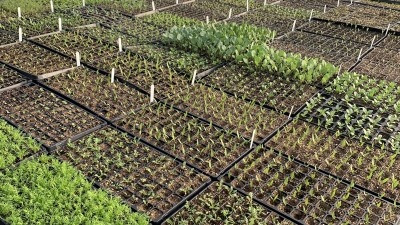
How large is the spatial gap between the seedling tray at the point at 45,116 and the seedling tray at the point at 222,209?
146 centimetres

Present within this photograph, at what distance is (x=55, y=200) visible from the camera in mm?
3025

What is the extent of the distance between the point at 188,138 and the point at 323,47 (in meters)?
3.83

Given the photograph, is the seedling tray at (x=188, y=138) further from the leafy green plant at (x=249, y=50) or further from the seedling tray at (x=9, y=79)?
the leafy green plant at (x=249, y=50)

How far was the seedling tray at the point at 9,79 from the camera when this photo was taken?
15.5ft

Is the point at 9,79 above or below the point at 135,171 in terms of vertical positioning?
above

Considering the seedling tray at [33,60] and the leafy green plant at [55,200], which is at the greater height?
the seedling tray at [33,60]

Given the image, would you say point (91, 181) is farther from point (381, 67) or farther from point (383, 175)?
point (381, 67)

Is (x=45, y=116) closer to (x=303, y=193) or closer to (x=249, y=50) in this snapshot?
(x=303, y=193)

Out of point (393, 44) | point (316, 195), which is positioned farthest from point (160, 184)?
point (393, 44)

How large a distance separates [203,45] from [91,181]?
337 centimetres

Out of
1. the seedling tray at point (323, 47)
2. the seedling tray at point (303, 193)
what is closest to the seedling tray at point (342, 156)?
the seedling tray at point (303, 193)

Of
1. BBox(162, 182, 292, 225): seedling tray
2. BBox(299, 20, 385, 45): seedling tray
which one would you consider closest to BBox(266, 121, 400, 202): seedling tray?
BBox(162, 182, 292, 225): seedling tray

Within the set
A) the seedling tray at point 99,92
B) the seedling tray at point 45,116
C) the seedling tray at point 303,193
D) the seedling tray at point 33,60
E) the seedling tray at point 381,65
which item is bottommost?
the seedling tray at point 303,193

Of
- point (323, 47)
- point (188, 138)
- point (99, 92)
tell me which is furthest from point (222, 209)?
point (323, 47)
